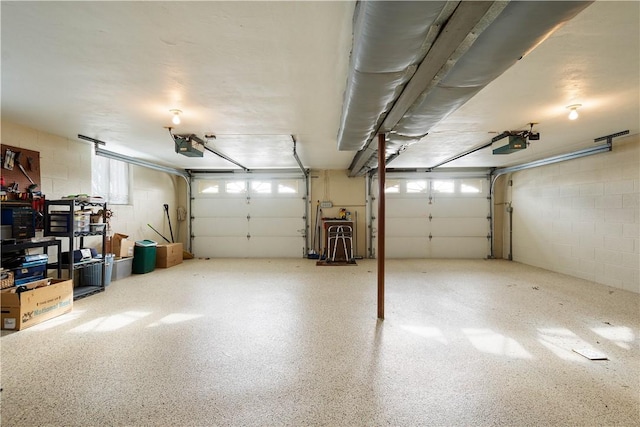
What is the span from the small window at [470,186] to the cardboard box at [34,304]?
818 cm

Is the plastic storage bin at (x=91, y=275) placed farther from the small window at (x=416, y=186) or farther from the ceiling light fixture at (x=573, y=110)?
the small window at (x=416, y=186)

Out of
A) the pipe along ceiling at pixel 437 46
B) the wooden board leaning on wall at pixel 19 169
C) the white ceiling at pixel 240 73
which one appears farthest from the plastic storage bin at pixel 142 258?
the pipe along ceiling at pixel 437 46

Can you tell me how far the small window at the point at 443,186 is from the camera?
291 inches

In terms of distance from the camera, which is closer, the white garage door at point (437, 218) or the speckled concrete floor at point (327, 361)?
the speckled concrete floor at point (327, 361)

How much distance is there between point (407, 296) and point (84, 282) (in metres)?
5.01

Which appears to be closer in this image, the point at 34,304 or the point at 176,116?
the point at 34,304

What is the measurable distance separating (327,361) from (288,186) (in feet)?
18.8

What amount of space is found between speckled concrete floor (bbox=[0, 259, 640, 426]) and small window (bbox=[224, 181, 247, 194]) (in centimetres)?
385

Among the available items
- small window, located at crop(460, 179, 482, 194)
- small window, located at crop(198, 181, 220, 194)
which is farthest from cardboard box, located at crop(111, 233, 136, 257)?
small window, located at crop(460, 179, 482, 194)

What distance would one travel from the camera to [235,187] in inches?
299

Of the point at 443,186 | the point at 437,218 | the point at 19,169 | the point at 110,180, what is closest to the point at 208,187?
the point at 110,180

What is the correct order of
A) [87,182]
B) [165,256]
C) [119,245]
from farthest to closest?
[165,256], [119,245], [87,182]

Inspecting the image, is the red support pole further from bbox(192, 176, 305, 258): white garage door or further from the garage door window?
the garage door window

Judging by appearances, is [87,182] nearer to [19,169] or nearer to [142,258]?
[19,169]
